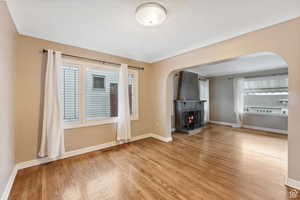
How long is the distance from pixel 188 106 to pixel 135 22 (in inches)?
144

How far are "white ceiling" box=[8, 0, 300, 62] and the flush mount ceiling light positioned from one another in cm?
6

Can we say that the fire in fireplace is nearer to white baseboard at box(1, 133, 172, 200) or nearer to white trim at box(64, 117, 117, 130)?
white baseboard at box(1, 133, 172, 200)

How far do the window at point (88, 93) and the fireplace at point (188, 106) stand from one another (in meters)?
2.40

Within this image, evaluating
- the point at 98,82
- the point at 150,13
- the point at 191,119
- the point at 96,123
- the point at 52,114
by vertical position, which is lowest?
the point at 191,119

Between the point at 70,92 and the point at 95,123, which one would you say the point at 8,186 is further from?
the point at 70,92

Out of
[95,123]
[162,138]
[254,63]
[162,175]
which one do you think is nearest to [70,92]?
[95,123]

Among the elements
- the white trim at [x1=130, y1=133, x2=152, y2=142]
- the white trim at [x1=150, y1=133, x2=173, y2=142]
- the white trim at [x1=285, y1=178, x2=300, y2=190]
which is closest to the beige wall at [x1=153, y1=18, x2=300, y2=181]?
the white trim at [x1=285, y1=178, x2=300, y2=190]

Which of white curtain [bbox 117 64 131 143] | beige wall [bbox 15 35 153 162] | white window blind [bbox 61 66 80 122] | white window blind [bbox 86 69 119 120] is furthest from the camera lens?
white curtain [bbox 117 64 131 143]

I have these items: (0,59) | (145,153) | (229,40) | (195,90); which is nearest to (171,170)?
(145,153)

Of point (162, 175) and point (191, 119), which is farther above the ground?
point (191, 119)

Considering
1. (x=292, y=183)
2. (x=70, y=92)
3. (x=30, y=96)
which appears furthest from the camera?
(x=70, y=92)

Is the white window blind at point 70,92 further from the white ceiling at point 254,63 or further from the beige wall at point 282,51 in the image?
the white ceiling at point 254,63

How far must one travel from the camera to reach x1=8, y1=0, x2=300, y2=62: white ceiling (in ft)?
5.23

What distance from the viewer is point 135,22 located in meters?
1.98
